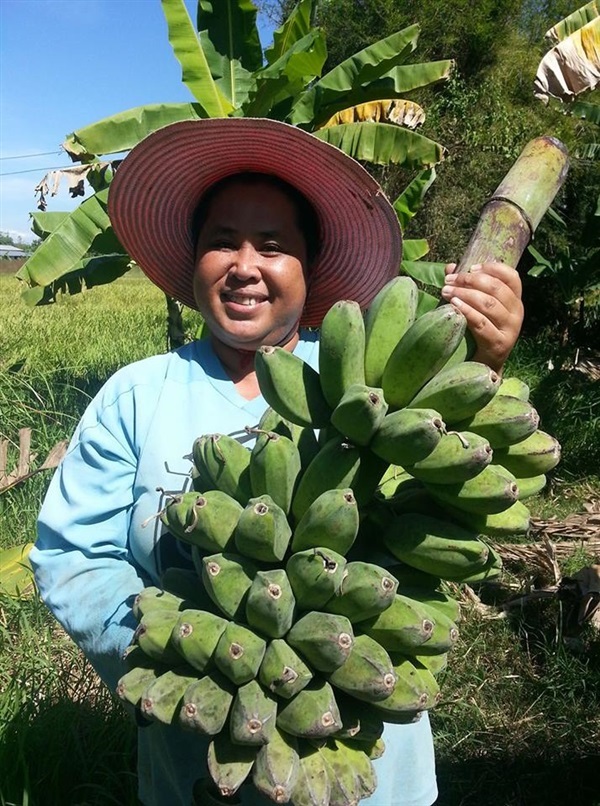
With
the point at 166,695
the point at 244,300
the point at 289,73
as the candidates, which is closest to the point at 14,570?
the point at 244,300

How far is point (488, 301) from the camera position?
117 centimetres

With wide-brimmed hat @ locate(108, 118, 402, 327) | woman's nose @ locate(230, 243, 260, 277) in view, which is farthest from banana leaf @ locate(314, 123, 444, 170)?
woman's nose @ locate(230, 243, 260, 277)

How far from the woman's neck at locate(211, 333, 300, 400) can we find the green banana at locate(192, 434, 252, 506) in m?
0.56

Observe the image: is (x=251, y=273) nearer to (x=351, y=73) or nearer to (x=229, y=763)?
(x=229, y=763)

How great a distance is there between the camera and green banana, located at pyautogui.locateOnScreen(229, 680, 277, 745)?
3.06ft

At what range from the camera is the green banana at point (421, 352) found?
1.01 meters

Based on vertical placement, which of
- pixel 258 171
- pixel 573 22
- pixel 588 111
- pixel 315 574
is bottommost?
pixel 315 574

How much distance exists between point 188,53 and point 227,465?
4551 mm

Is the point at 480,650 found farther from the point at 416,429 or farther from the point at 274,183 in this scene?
the point at 416,429

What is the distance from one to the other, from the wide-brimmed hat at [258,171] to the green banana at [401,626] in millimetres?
1128

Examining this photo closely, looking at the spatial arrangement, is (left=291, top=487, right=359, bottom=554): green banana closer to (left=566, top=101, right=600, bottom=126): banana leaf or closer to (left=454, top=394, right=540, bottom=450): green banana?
(left=454, top=394, right=540, bottom=450): green banana

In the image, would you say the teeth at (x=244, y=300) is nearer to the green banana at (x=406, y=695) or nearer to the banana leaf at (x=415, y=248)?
the green banana at (x=406, y=695)

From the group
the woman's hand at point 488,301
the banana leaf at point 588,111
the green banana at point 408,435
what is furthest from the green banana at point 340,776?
the banana leaf at point 588,111

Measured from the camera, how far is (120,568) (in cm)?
148
